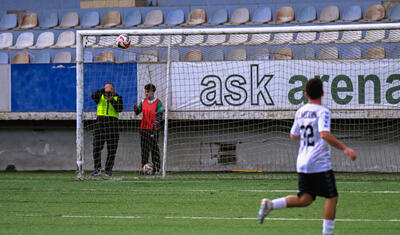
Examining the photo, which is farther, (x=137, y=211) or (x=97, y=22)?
(x=97, y=22)

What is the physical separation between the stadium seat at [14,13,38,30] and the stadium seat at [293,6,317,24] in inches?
329

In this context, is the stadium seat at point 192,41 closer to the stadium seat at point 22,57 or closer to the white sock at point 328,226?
the stadium seat at point 22,57

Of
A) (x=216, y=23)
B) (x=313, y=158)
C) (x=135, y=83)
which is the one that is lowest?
(x=313, y=158)

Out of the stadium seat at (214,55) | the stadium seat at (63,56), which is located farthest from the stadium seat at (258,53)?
the stadium seat at (63,56)

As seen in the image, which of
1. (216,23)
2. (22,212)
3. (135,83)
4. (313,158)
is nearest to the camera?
(313,158)

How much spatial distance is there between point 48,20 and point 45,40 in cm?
147

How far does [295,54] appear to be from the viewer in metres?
14.6

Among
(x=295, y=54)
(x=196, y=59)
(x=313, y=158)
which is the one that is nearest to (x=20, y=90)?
(x=196, y=59)

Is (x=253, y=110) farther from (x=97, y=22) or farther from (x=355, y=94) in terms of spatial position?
(x=97, y=22)

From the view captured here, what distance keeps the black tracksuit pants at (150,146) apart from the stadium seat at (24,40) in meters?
6.45

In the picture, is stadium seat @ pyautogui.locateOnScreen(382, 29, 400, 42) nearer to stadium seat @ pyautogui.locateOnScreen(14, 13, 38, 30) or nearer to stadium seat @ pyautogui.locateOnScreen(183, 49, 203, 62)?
stadium seat @ pyautogui.locateOnScreen(183, 49, 203, 62)

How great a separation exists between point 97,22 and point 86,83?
4834 mm

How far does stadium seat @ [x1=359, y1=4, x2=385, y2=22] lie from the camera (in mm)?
16766

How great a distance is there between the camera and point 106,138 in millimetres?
13219
